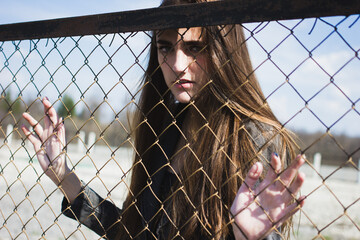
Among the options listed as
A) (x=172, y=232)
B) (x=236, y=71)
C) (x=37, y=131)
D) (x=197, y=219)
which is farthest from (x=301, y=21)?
(x=37, y=131)

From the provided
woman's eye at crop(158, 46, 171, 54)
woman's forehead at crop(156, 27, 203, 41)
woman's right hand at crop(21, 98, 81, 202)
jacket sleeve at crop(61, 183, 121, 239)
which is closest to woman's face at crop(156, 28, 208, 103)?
woman's forehead at crop(156, 27, 203, 41)

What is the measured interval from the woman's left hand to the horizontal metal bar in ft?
1.60

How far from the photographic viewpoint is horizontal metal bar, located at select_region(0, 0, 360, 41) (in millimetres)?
1227

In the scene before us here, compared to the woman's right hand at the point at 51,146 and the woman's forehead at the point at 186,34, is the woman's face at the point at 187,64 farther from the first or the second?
the woman's right hand at the point at 51,146

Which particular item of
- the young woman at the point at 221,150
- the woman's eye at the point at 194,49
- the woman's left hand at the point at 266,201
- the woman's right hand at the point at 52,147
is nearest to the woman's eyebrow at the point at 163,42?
the young woman at the point at 221,150

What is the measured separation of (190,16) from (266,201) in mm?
745

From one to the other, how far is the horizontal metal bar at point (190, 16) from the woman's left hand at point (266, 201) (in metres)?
0.49

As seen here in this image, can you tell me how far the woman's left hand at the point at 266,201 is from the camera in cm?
120

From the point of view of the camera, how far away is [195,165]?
5.69 ft

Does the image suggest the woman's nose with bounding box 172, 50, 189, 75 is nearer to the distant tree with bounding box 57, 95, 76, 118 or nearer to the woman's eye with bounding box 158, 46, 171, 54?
the woman's eye with bounding box 158, 46, 171, 54

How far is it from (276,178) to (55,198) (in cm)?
737

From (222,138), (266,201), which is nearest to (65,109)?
(222,138)

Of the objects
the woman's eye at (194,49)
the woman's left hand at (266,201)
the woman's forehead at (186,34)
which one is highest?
the woman's forehead at (186,34)

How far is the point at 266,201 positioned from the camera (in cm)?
125
